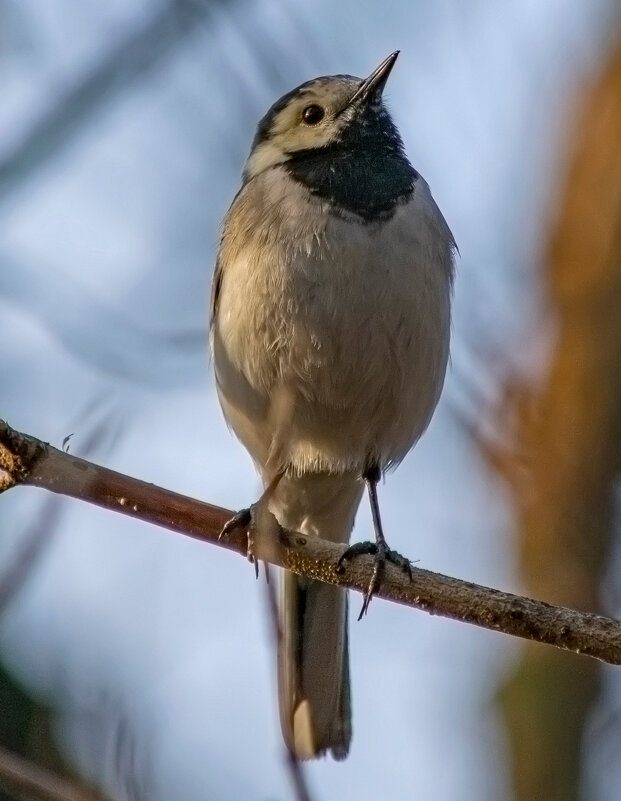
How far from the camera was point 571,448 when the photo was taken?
548 cm

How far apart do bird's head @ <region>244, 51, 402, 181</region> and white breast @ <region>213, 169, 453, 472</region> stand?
0.25 meters

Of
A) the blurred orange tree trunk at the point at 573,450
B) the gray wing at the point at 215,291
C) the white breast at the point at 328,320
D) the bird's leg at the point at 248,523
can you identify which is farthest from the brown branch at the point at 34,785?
the blurred orange tree trunk at the point at 573,450

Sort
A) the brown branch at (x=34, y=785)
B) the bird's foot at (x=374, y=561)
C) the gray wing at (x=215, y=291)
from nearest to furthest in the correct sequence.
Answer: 1. the brown branch at (x=34, y=785)
2. the bird's foot at (x=374, y=561)
3. the gray wing at (x=215, y=291)

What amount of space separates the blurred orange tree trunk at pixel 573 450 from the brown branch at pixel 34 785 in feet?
10.9

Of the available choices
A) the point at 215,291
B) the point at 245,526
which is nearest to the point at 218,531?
the point at 245,526

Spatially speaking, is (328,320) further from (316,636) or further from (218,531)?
(316,636)

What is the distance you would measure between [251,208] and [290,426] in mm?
885

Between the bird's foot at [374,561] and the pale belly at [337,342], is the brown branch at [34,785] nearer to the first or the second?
the bird's foot at [374,561]

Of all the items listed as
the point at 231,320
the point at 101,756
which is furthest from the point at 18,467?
the point at 231,320

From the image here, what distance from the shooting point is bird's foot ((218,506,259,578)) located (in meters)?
3.83

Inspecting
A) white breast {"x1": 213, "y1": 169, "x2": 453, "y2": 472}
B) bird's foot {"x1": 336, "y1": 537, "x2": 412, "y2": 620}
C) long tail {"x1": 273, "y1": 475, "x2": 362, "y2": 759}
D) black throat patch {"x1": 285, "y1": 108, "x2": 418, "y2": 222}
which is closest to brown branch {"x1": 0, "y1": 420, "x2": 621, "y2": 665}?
bird's foot {"x1": 336, "y1": 537, "x2": 412, "y2": 620}

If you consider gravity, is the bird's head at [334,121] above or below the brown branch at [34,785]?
above

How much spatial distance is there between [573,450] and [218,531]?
2.29 metres

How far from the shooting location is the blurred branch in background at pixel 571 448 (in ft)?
17.4
